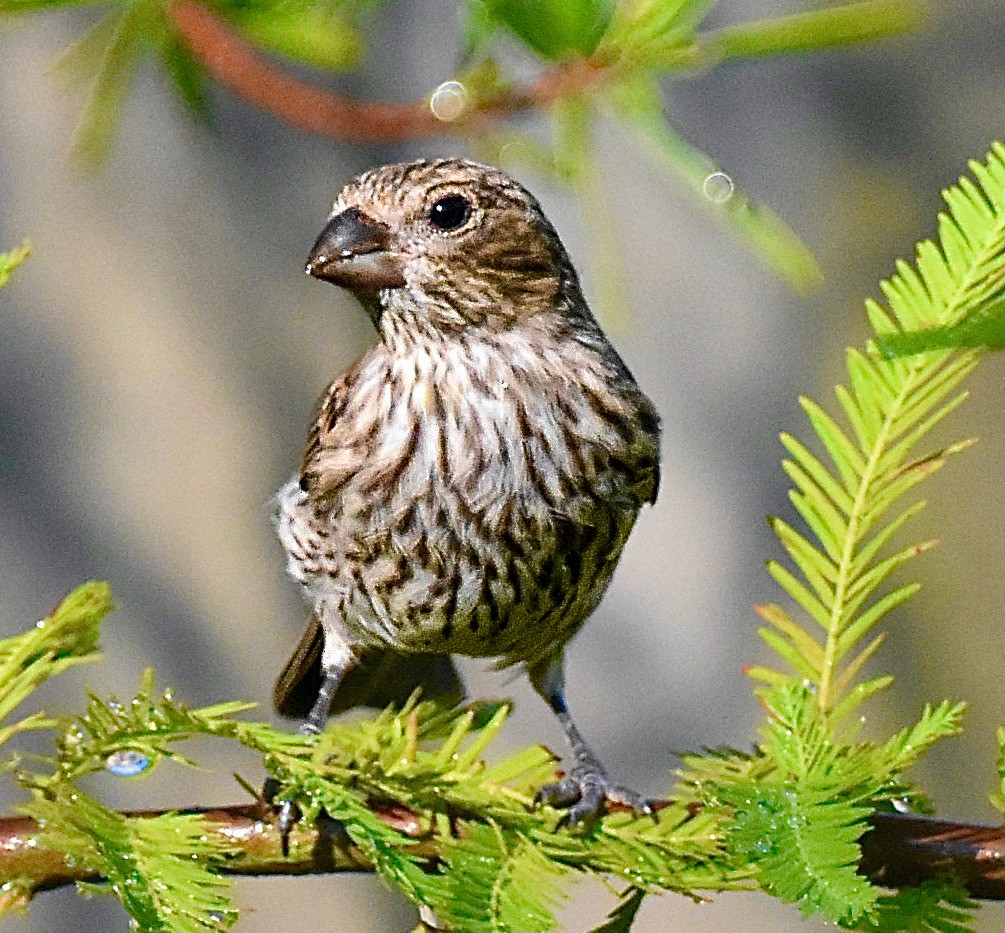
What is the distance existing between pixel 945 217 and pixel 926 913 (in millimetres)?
691

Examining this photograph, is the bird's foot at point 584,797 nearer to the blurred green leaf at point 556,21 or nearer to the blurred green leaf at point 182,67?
the blurred green leaf at point 556,21

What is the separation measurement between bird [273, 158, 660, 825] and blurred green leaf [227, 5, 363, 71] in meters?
0.39

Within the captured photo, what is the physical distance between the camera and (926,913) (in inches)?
57.8

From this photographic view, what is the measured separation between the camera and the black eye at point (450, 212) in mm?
2326

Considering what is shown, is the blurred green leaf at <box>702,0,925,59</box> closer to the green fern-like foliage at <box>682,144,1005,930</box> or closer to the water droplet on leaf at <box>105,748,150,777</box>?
the green fern-like foliage at <box>682,144,1005,930</box>

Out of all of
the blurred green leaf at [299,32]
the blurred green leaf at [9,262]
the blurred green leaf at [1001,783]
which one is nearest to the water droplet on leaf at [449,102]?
the blurred green leaf at [299,32]

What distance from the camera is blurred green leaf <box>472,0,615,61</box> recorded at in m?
1.58

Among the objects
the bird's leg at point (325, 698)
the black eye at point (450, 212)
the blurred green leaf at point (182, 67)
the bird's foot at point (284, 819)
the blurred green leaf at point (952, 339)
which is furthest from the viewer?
the bird's leg at point (325, 698)

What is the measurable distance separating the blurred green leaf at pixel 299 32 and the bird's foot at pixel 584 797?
95 centimetres

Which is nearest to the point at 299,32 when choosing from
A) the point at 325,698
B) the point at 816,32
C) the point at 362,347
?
the point at 816,32

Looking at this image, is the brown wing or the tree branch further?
the brown wing

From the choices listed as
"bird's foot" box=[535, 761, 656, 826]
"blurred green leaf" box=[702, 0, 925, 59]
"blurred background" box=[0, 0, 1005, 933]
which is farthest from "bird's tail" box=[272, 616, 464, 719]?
"blurred background" box=[0, 0, 1005, 933]

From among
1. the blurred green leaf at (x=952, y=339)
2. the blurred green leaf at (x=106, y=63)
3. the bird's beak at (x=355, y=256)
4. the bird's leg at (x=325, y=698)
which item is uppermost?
the blurred green leaf at (x=106, y=63)

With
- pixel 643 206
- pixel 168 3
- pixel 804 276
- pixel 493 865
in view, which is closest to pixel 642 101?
pixel 804 276
